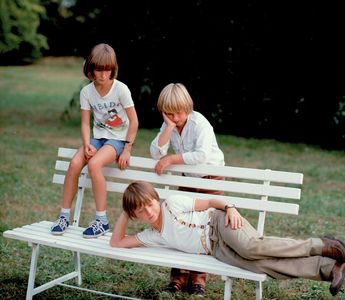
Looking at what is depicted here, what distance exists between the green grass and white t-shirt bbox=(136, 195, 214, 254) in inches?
28.5

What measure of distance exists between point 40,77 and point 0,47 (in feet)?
49.9

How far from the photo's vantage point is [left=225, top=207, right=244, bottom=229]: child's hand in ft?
12.5

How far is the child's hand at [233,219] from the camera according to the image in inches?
150

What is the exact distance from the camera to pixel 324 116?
12.3m

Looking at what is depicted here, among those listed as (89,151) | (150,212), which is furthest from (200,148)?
(89,151)

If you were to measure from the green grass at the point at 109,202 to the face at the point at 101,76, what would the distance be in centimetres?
151

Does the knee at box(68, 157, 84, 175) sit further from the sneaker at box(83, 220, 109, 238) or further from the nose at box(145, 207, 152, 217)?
the nose at box(145, 207, 152, 217)

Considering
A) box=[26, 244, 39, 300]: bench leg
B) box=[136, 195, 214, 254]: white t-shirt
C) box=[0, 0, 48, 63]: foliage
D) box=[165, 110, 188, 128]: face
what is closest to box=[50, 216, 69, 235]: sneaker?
box=[26, 244, 39, 300]: bench leg

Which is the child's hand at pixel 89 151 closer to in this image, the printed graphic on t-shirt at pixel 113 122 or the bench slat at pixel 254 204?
the printed graphic on t-shirt at pixel 113 122

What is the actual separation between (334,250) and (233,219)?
59 centimetres

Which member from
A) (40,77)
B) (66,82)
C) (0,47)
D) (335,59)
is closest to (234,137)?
(335,59)

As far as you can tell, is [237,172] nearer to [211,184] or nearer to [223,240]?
[211,184]

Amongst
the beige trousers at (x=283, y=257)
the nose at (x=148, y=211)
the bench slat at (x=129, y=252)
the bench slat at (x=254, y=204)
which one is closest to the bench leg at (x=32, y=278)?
the bench slat at (x=129, y=252)

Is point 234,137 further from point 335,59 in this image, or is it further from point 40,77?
point 40,77
